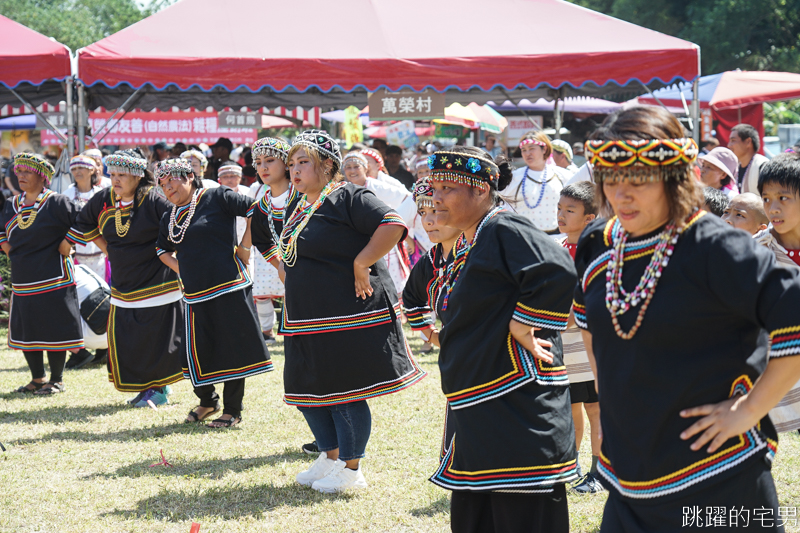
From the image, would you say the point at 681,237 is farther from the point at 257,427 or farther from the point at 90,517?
the point at 257,427

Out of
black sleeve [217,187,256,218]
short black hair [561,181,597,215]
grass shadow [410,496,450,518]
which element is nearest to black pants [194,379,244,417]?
black sleeve [217,187,256,218]

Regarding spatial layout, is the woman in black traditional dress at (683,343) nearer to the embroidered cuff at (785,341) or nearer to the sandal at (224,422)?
the embroidered cuff at (785,341)

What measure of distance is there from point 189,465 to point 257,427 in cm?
83

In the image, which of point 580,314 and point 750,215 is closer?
point 580,314

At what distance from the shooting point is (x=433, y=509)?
4.17 meters

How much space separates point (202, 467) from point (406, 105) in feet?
19.6

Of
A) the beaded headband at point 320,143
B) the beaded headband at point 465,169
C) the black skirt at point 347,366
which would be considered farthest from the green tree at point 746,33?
the beaded headband at point 465,169

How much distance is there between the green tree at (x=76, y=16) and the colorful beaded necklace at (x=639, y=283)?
46.8 meters

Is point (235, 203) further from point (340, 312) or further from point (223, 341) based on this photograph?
point (340, 312)

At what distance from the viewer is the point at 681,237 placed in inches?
79.9

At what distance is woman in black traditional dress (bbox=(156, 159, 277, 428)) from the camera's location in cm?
555

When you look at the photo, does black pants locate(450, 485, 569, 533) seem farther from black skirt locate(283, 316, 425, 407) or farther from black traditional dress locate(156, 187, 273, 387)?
black traditional dress locate(156, 187, 273, 387)

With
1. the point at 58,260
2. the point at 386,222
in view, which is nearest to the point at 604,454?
the point at 386,222

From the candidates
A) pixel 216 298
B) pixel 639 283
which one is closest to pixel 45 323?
pixel 216 298
